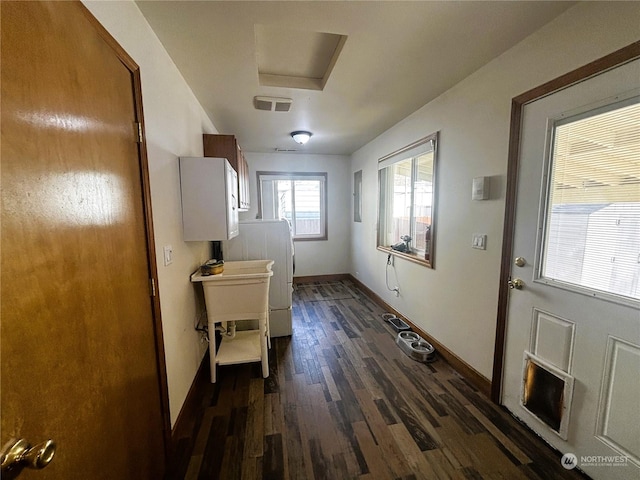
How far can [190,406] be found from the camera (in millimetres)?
1823

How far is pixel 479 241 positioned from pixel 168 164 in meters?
2.28

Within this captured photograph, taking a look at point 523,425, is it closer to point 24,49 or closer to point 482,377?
point 482,377

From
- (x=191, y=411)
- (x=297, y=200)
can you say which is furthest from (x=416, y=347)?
(x=297, y=200)

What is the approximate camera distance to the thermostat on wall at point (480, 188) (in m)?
1.89

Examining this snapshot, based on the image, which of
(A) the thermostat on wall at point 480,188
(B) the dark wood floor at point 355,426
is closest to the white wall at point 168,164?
(B) the dark wood floor at point 355,426

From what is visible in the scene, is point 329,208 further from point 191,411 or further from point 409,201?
point 191,411

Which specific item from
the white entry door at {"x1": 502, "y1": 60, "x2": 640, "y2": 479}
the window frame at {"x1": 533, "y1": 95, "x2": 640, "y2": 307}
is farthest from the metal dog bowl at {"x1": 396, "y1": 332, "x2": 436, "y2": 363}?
the window frame at {"x1": 533, "y1": 95, "x2": 640, "y2": 307}

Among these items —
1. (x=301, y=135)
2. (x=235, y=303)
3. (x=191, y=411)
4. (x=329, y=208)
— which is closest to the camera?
(x=191, y=411)

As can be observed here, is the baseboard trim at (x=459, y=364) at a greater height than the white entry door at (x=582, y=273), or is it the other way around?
the white entry door at (x=582, y=273)

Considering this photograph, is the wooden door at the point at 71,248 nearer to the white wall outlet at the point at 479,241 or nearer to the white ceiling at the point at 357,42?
the white ceiling at the point at 357,42

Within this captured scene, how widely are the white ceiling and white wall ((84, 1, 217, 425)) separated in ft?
0.47

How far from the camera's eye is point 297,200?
4.89 metres

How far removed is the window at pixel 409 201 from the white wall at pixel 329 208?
4.41 ft

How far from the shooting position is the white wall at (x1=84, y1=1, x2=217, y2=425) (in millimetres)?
1253
